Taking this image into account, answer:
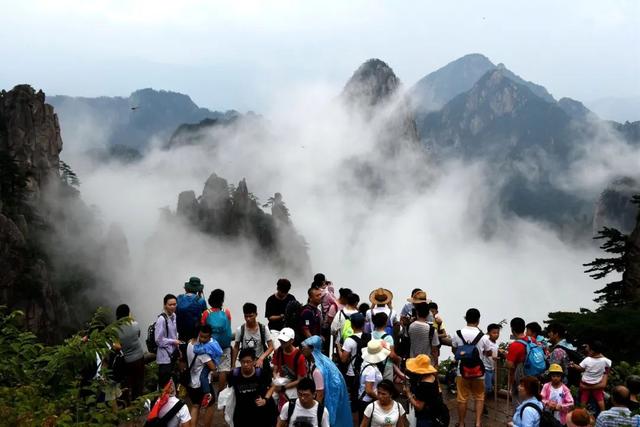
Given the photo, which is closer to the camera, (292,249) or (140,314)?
(140,314)

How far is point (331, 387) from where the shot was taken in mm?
7531

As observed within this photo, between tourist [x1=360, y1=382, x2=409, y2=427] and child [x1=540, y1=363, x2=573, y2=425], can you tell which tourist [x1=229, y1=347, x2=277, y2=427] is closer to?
tourist [x1=360, y1=382, x2=409, y2=427]

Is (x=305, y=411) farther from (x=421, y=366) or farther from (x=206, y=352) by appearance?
(x=206, y=352)

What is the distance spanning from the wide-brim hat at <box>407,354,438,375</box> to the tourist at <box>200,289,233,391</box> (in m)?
3.44

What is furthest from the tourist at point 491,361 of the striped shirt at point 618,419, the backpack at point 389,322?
the striped shirt at point 618,419

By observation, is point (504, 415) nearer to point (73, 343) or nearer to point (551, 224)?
point (73, 343)

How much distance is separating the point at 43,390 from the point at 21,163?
70461mm

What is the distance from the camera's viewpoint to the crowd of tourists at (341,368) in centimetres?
681

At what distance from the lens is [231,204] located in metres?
128

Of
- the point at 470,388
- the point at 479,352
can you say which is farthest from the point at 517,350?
the point at 470,388

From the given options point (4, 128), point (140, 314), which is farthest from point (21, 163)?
point (140, 314)

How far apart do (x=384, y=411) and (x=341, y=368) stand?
2302 mm

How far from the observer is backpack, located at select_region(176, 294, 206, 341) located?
9758 millimetres

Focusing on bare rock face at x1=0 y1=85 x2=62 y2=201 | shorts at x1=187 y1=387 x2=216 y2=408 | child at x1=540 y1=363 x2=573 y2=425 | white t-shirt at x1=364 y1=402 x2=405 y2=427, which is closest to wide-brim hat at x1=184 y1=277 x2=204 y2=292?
shorts at x1=187 y1=387 x2=216 y2=408
